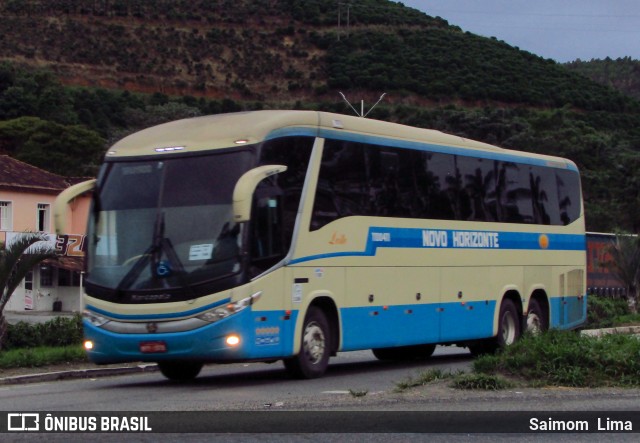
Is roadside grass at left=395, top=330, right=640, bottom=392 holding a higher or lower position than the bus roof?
lower

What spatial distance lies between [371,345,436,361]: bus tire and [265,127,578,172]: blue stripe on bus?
3.90m

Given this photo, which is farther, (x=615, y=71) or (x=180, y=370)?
(x=615, y=71)

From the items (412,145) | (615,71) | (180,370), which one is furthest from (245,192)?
(615,71)

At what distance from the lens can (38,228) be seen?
49531mm

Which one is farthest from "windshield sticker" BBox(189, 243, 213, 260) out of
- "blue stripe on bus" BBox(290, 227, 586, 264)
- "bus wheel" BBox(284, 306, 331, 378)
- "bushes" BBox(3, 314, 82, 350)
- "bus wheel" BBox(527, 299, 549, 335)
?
"bus wheel" BBox(527, 299, 549, 335)

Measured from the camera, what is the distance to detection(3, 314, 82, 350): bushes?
22.7 meters

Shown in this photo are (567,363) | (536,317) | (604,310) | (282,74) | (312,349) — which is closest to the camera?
(567,363)

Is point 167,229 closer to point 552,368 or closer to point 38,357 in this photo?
point 552,368

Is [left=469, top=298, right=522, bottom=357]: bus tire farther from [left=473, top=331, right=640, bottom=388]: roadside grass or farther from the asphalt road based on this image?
[left=473, top=331, right=640, bottom=388]: roadside grass

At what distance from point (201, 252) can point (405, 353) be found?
765 centimetres

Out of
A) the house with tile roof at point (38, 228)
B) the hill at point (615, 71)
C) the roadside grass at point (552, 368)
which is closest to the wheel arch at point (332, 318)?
the roadside grass at point (552, 368)

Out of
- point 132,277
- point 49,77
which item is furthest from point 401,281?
point 49,77

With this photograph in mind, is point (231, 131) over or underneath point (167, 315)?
over

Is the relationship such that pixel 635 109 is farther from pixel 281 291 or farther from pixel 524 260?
pixel 281 291
